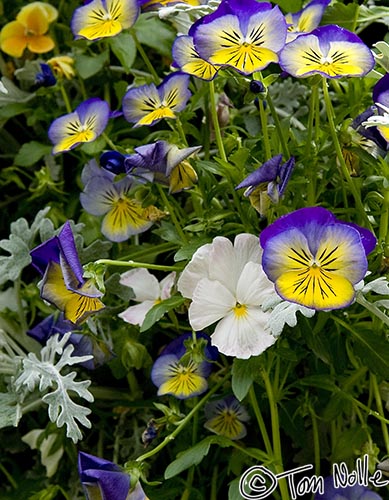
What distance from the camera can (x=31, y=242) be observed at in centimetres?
81

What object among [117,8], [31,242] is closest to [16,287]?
[31,242]

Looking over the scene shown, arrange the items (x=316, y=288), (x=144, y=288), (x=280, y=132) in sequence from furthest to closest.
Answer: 1. (x=144, y=288)
2. (x=280, y=132)
3. (x=316, y=288)

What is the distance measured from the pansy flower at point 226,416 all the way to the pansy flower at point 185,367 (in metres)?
0.05

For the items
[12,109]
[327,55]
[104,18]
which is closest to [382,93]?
[327,55]

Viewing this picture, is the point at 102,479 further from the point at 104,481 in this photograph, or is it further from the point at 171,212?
the point at 171,212

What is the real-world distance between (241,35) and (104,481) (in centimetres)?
35

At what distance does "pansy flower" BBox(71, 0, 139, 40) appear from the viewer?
0.75 meters

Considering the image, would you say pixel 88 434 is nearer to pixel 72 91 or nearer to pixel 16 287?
pixel 16 287

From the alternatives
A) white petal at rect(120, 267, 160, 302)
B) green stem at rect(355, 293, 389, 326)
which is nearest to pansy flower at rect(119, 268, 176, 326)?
white petal at rect(120, 267, 160, 302)

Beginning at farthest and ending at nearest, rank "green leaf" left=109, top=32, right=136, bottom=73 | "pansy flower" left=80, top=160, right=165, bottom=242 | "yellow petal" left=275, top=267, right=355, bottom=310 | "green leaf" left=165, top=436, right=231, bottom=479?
"green leaf" left=109, top=32, right=136, bottom=73
"pansy flower" left=80, top=160, right=165, bottom=242
"green leaf" left=165, top=436, right=231, bottom=479
"yellow petal" left=275, top=267, right=355, bottom=310

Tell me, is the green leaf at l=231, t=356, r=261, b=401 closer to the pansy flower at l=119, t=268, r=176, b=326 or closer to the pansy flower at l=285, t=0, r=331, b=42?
the pansy flower at l=119, t=268, r=176, b=326

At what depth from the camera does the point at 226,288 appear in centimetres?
70

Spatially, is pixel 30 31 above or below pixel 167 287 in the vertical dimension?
above

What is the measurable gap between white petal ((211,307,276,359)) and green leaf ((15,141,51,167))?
363 millimetres
